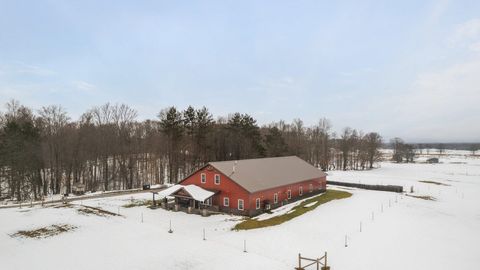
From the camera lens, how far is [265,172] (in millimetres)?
39875

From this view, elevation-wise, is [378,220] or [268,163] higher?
[268,163]

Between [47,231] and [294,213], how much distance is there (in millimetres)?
23390

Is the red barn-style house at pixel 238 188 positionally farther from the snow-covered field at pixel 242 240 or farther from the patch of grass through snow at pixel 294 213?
the patch of grass through snow at pixel 294 213

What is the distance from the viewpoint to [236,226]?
92.8ft

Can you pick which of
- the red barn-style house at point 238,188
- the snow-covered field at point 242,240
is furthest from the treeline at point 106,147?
the red barn-style house at point 238,188

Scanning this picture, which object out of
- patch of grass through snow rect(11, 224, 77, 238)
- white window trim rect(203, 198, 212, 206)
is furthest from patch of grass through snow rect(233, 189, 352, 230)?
patch of grass through snow rect(11, 224, 77, 238)

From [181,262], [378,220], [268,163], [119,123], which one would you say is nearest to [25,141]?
[119,123]

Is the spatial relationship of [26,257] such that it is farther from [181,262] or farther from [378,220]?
[378,220]

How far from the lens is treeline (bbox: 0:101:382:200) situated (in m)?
48.0

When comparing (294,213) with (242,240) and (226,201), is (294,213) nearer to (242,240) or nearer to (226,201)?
(226,201)

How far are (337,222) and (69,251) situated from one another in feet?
74.5

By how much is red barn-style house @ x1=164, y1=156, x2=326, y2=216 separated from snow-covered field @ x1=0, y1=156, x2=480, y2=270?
235 centimetres

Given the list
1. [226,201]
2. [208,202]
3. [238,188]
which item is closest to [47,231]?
[208,202]

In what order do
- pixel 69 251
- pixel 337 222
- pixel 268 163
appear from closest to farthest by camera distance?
pixel 69 251, pixel 337 222, pixel 268 163
